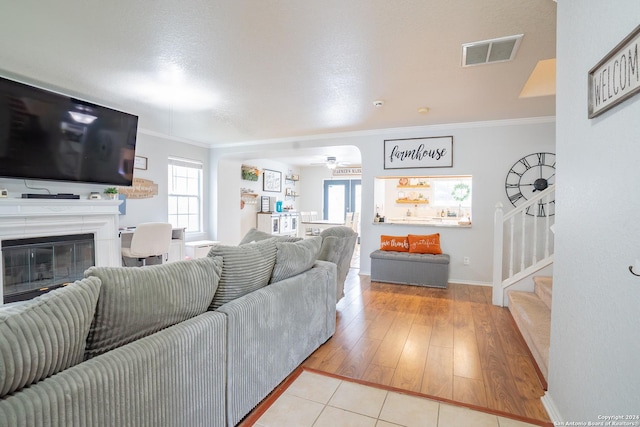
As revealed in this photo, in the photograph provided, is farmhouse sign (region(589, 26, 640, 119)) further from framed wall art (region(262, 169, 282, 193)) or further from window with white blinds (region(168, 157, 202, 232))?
framed wall art (region(262, 169, 282, 193))

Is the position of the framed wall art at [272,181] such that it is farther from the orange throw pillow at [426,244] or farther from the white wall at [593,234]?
the white wall at [593,234]

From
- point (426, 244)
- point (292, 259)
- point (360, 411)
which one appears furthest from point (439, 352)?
point (426, 244)

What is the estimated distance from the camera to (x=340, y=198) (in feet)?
33.0

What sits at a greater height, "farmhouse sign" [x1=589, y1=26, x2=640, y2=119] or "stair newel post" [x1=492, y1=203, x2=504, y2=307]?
"farmhouse sign" [x1=589, y1=26, x2=640, y2=119]

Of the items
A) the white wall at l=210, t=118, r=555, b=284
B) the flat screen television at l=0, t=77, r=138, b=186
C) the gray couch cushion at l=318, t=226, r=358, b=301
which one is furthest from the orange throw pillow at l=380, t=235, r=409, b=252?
the flat screen television at l=0, t=77, r=138, b=186

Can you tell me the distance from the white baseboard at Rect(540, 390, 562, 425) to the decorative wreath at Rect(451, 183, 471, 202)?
5.53 metres

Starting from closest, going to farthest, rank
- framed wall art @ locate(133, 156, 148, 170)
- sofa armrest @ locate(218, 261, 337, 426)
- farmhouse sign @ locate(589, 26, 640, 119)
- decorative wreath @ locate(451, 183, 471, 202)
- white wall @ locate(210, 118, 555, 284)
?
1. farmhouse sign @ locate(589, 26, 640, 119)
2. sofa armrest @ locate(218, 261, 337, 426)
3. white wall @ locate(210, 118, 555, 284)
4. framed wall art @ locate(133, 156, 148, 170)
5. decorative wreath @ locate(451, 183, 471, 202)

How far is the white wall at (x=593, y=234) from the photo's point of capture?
1056 millimetres

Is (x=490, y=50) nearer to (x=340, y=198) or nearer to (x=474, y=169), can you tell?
(x=474, y=169)

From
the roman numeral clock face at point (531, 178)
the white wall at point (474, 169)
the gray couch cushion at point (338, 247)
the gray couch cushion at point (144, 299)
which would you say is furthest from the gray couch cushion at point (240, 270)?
the roman numeral clock face at point (531, 178)

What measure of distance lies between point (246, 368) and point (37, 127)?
11.4 ft

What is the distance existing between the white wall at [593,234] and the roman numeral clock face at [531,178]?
3.07m

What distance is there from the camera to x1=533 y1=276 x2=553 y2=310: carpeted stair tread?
113 inches

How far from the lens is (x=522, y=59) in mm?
2596
